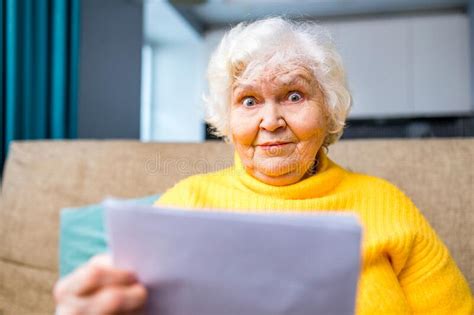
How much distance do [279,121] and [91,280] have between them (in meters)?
0.55

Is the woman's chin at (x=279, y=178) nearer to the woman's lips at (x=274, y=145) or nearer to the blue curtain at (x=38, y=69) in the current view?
the woman's lips at (x=274, y=145)

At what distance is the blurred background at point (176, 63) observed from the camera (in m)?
2.05

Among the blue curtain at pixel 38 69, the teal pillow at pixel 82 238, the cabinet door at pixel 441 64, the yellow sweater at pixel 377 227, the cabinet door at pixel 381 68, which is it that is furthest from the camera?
the cabinet door at pixel 381 68

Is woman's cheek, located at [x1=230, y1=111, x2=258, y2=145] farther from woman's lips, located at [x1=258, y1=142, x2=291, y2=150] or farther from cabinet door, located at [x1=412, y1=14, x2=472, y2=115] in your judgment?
cabinet door, located at [x1=412, y1=14, x2=472, y2=115]

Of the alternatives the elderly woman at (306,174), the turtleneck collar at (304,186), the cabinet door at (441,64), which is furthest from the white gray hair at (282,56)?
the cabinet door at (441,64)

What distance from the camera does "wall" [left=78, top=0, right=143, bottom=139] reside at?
2744 mm

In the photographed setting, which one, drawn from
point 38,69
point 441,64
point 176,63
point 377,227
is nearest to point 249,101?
point 377,227

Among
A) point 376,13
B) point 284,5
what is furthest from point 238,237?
point 376,13

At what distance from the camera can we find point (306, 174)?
103 cm

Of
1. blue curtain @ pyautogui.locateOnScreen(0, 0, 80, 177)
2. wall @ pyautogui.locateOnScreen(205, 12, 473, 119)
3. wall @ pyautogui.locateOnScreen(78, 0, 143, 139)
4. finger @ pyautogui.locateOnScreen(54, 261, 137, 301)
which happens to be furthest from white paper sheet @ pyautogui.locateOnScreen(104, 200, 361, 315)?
wall @ pyautogui.locateOnScreen(205, 12, 473, 119)

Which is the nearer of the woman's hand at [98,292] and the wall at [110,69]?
the woman's hand at [98,292]

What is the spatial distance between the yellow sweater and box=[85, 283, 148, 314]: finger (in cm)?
47

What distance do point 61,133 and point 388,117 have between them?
9.42ft

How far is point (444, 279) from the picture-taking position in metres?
0.91
